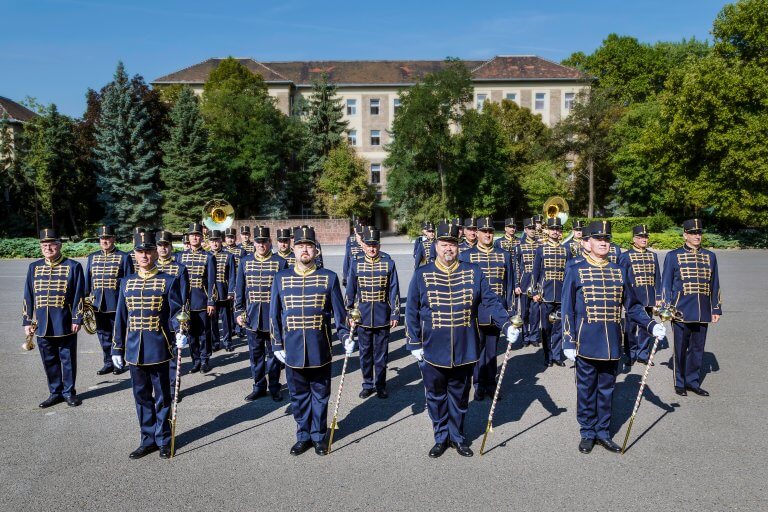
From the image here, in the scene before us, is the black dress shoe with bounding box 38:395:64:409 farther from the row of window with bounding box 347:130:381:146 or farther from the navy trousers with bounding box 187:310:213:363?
the row of window with bounding box 347:130:381:146

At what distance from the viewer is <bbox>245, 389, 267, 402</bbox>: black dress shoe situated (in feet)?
26.1

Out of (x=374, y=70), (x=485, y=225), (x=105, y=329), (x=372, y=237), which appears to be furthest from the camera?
(x=374, y=70)

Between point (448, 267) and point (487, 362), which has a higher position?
point (448, 267)

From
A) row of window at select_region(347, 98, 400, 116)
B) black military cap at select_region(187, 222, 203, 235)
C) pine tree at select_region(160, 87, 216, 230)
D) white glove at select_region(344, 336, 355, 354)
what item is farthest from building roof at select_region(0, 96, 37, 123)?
white glove at select_region(344, 336, 355, 354)

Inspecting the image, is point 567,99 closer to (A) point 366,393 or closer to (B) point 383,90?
(B) point 383,90

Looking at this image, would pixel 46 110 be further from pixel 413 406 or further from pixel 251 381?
pixel 413 406

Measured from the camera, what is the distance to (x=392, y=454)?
6.04 m

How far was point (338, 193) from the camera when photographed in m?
47.1

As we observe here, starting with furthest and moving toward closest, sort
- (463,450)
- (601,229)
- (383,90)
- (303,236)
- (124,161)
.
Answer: (383,90)
(124,161)
(601,229)
(303,236)
(463,450)

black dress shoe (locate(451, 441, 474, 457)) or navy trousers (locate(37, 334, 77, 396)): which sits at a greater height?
navy trousers (locate(37, 334, 77, 396))

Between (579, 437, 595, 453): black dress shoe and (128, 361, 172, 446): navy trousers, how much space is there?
4551mm

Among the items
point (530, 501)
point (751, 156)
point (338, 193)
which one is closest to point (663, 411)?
point (530, 501)

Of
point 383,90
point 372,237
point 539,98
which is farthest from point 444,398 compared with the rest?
point 539,98

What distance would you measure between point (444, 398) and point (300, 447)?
1669 mm
